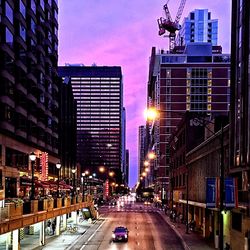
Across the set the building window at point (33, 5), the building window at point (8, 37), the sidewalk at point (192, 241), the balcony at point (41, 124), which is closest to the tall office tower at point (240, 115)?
the sidewalk at point (192, 241)

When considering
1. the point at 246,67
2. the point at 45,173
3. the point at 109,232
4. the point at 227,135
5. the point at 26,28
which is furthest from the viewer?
the point at 26,28

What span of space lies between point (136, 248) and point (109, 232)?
62.1 ft

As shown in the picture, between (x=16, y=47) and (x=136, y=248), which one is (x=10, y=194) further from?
(x=136, y=248)

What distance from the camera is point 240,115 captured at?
45031mm

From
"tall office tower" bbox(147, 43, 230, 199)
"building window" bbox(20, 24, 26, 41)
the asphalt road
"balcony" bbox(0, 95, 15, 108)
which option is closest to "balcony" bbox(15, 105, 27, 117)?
"balcony" bbox(0, 95, 15, 108)

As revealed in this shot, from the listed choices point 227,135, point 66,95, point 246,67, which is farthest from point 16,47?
point 66,95

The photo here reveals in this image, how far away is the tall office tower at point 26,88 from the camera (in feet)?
249

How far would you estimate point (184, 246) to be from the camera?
5841 centimetres

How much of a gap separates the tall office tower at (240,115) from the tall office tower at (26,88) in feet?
86.0

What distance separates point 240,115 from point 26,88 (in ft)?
170

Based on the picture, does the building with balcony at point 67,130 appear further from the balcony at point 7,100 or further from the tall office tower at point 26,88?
the balcony at point 7,100

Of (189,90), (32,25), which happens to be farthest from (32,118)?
(189,90)

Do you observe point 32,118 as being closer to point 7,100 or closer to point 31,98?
point 31,98

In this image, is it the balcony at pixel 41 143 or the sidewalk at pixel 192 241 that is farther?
the balcony at pixel 41 143
